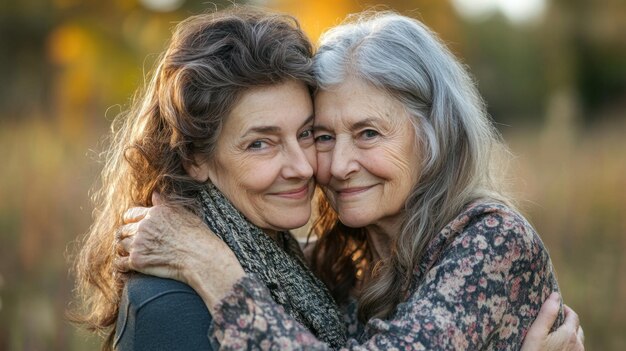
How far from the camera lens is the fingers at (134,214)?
290 centimetres

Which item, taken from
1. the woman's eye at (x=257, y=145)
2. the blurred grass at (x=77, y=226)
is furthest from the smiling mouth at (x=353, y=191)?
the blurred grass at (x=77, y=226)

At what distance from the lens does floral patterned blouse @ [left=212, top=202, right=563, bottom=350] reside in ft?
8.25

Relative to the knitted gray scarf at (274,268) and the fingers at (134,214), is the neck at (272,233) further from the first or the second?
the fingers at (134,214)

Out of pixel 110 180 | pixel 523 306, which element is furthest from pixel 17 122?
pixel 523 306

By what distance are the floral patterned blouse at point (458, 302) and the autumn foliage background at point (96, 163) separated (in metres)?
1.05

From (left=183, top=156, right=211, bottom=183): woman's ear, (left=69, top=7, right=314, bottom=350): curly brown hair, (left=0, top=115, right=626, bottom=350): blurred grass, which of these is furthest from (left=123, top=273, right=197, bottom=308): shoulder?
(left=0, top=115, right=626, bottom=350): blurred grass

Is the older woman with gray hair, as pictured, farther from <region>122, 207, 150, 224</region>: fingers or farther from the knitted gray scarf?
the knitted gray scarf

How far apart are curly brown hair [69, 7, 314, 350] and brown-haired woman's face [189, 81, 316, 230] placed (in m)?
0.05

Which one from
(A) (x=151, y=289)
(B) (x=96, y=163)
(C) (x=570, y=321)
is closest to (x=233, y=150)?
(A) (x=151, y=289)

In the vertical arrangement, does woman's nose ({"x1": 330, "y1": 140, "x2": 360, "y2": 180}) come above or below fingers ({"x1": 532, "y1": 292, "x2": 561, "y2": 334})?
above

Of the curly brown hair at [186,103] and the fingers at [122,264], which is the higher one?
the curly brown hair at [186,103]

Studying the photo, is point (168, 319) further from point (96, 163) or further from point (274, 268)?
point (96, 163)

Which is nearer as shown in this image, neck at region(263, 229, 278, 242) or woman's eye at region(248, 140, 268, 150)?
woman's eye at region(248, 140, 268, 150)

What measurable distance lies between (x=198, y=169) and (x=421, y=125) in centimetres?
85
